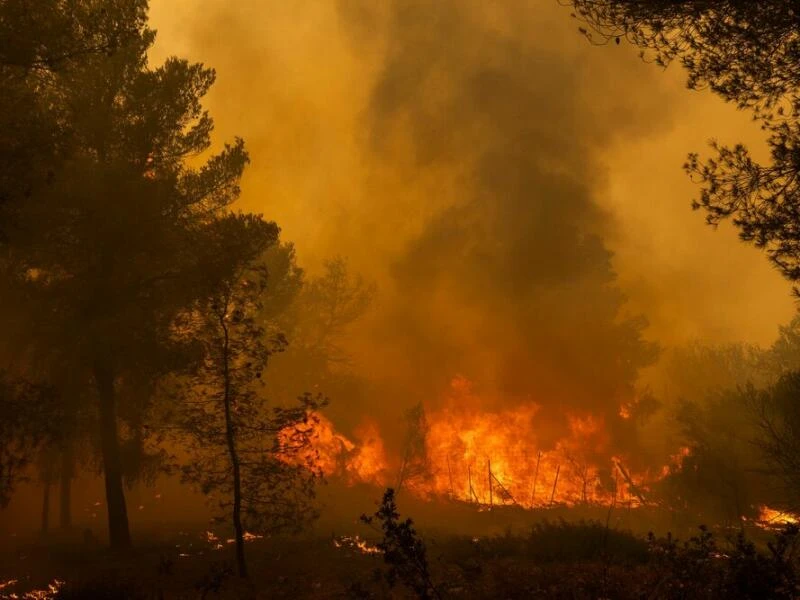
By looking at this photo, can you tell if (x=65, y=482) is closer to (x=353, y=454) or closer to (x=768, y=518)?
(x=353, y=454)

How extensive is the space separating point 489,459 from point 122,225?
24.8 metres

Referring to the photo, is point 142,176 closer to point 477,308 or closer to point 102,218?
point 102,218

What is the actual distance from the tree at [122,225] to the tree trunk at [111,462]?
0.08 feet

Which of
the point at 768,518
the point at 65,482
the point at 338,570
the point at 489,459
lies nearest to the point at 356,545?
the point at 338,570

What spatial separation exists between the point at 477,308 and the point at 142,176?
1301 inches

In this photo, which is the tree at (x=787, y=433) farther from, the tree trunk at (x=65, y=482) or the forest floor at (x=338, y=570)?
the tree trunk at (x=65, y=482)

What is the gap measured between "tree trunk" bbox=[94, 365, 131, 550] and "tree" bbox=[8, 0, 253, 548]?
0.02 meters

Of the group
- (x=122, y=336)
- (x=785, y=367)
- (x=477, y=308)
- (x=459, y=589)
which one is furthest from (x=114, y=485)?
(x=785, y=367)

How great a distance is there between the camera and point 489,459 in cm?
3198

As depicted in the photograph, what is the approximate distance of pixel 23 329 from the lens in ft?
43.1

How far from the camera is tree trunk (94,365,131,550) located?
44.1 feet

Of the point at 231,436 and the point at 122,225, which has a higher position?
the point at 122,225

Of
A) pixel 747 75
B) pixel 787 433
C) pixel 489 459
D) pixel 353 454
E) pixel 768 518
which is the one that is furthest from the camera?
pixel 353 454

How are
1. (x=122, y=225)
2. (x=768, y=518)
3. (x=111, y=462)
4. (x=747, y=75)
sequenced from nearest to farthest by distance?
(x=747, y=75) → (x=122, y=225) → (x=111, y=462) → (x=768, y=518)
